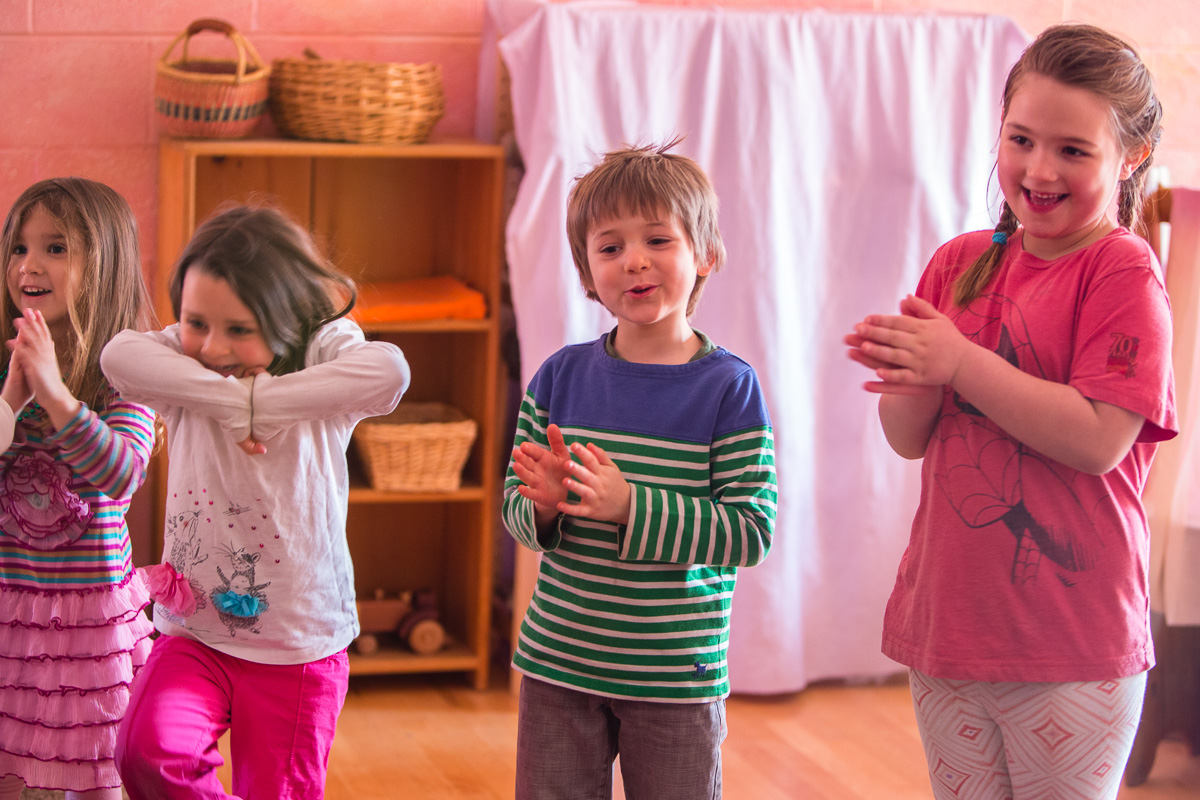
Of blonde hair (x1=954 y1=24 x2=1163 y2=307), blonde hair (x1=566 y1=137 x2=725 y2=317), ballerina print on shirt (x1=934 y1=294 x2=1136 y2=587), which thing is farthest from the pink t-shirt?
blonde hair (x1=566 y1=137 x2=725 y2=317)

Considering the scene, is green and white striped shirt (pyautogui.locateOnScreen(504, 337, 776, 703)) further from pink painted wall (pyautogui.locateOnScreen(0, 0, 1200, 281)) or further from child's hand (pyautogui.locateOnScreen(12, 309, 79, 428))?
pink painted wall (pyautogui.locateOnScreen(0, 0, 1200, 281))

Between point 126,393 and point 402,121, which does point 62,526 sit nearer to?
point 126,393

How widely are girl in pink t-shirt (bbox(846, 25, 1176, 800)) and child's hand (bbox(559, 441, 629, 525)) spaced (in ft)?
0.92

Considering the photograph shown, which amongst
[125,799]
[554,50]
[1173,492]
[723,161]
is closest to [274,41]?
[554,50]

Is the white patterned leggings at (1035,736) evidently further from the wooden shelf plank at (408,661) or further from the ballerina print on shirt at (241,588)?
the wooden shelf plank at (408,661)

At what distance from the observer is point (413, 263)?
2770 mm

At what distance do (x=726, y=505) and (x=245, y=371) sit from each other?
564mm

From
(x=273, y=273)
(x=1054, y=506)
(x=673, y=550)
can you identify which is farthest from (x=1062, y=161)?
(x=273, y=273)

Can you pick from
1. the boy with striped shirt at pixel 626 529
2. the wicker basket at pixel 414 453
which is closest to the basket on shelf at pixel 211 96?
the wicker basket at pixel 414 453

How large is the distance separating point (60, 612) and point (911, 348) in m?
1.15

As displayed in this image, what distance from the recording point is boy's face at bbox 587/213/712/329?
4.41 ft

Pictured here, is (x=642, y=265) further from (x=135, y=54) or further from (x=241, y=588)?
(x=135, y=54)

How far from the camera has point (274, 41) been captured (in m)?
2.58

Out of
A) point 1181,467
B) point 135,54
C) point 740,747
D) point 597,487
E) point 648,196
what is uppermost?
point 135,54
